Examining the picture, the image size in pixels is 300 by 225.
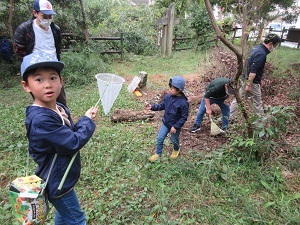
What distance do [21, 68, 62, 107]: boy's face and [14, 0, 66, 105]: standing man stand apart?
238 centimetres

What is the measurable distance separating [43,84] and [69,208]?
3.09 feet

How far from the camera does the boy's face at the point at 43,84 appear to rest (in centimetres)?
144

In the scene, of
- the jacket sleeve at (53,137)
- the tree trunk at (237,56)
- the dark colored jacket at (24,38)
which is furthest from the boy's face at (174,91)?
the dark colored jacket at (24,38)

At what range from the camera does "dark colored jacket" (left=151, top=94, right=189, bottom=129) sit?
3.12m

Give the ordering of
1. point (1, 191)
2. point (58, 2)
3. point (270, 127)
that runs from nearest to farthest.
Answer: point (1, 191)
point (270, 127)
point (58, 2)

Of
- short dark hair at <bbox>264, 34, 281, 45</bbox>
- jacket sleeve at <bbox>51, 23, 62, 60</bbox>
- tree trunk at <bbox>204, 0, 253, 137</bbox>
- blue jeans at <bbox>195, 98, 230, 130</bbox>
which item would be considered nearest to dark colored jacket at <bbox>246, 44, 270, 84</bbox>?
short dark hair at <bbox>264, 34, 281, 45</bbox>

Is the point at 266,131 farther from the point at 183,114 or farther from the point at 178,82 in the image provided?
the point at 178,82

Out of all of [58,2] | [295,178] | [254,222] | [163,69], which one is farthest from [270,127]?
[58,2]

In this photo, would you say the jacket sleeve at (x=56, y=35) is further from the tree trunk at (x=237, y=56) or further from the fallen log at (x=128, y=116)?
the tree trunk at (x=237, y=56)

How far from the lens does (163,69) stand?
934 cm

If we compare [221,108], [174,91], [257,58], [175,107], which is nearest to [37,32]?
[174,91]

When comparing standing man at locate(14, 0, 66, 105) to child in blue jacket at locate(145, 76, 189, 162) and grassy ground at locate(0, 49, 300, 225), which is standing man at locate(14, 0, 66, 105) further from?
child in blue jacket at locate(145, 76, 189, 162)

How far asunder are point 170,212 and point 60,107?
1.65m

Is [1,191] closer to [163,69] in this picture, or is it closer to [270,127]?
[270,127]
